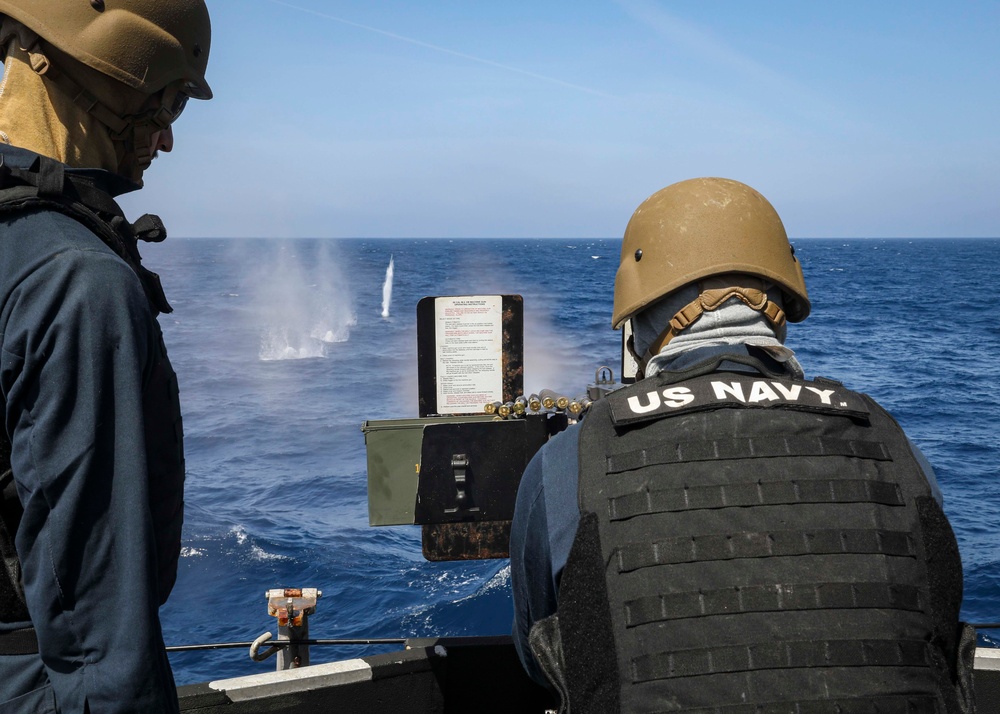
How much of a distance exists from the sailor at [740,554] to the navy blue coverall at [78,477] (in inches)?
29.4

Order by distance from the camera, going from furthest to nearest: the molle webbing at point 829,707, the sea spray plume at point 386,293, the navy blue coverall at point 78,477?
1. the sea spray plume at point 386,293
2. the molle webbing at point 829,707
3. the navy blue coverall at point 78,477

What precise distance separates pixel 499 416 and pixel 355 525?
12176 mm

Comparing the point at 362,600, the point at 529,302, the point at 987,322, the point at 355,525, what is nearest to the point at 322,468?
the point at 355,525

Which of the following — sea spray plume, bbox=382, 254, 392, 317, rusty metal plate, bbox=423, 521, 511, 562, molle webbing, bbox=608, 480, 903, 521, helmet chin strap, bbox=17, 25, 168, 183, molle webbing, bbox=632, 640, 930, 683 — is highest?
helmet chin strap, bbox=17, 25, 168, 183

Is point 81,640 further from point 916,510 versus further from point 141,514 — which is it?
point 916,510

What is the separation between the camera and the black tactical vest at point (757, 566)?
162cm

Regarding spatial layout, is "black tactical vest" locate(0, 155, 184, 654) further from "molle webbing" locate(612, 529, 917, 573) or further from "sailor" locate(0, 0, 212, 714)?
"molle webbing" locate(612, 529, 917, 573)

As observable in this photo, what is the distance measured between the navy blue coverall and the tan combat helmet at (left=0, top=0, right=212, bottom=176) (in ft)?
1.38

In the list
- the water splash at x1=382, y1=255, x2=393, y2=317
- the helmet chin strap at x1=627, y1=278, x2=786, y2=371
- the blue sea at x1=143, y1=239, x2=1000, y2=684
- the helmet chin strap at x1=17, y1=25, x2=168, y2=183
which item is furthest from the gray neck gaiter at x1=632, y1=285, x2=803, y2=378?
the water splash at x1=382, y1=255, x2=393, y2=317

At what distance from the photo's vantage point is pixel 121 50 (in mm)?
1835

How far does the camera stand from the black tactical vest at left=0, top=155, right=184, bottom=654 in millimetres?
1569

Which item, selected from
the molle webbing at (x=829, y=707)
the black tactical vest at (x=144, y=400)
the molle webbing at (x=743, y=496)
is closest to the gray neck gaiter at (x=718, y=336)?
the molle webbing at (x=743, y=496)

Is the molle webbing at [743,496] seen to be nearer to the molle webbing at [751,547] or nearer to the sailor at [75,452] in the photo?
the molle webbing at [751,547]

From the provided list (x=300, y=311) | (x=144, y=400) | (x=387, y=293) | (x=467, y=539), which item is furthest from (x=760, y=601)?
(x=387, y=293)
